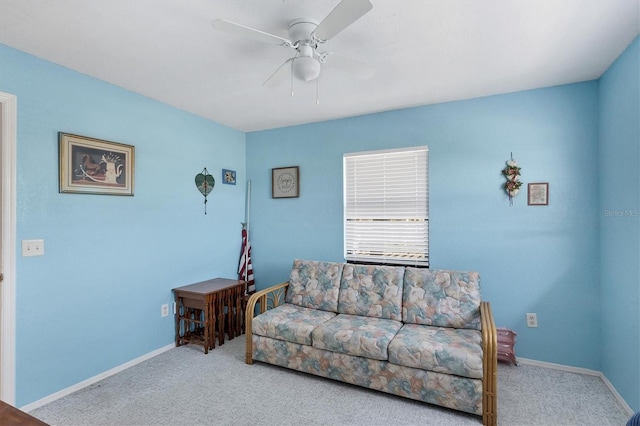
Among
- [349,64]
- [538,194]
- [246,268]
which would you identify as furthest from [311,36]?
[246,268]

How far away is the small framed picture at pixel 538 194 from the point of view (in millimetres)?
2814

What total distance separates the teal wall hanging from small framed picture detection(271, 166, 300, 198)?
0.75 m

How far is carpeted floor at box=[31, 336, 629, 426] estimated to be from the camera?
6.93ft

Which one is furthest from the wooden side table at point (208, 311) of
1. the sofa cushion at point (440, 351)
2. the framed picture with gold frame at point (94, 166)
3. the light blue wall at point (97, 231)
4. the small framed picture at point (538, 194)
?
the small framed picture at point (538, 194)

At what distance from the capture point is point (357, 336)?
97.6 inches

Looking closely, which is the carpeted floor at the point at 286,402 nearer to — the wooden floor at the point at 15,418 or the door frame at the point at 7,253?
the door frame at the point at 7,253

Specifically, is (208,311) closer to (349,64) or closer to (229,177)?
(229,177)

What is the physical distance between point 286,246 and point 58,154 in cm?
241

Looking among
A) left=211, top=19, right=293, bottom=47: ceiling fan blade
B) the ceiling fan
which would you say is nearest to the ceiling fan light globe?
the ceiling fan

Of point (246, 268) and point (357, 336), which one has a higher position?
point (246, 268)

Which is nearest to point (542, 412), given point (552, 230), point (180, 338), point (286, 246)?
point (552, 230)

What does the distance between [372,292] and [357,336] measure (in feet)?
1.97

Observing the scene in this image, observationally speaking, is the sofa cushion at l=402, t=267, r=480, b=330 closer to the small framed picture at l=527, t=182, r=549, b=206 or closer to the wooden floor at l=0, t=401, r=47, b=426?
the small framed picture at l=527, t=182, r=549, b=206

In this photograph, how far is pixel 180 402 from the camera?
2.31 meters
